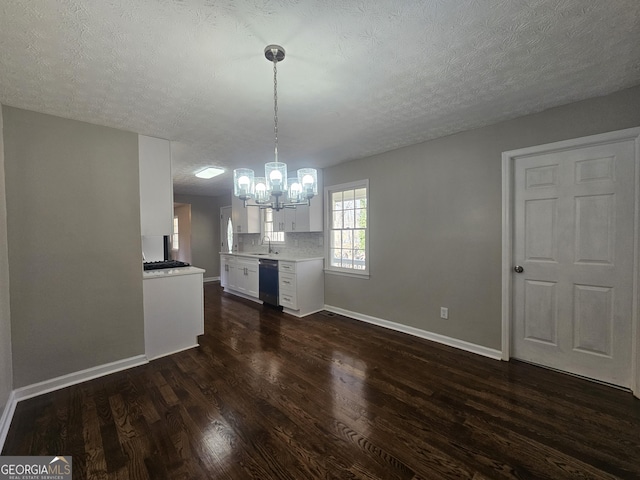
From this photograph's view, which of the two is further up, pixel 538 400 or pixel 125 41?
pixel 125 41

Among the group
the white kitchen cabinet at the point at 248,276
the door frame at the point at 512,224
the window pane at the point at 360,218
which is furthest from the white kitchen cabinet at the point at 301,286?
the door frame at the point at 512,224

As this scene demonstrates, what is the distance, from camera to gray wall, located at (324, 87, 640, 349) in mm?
2494

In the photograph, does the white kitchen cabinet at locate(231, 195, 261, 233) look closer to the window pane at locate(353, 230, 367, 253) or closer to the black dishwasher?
the black dishwasher

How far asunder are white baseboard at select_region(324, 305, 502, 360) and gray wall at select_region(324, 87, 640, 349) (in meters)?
0.06

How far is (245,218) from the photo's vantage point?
614 centimetres

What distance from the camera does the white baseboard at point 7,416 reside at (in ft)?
5.81

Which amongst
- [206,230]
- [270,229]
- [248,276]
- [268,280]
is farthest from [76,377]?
[206,230]

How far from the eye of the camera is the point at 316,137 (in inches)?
123

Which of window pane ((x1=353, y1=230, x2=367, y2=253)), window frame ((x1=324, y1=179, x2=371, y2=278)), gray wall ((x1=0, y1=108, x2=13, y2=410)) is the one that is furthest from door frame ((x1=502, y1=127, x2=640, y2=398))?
gray wall ((x1=0, y1=108, x2=13, y2=410))

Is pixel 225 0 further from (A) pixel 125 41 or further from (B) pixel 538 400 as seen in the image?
(B) pixel 538 400

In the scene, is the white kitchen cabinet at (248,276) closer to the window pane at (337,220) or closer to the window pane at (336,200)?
the window pane at (337,220)

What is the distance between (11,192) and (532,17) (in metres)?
3.97

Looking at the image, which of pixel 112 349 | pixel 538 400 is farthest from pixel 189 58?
pixel 538 400

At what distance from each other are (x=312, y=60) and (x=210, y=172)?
139 inches
